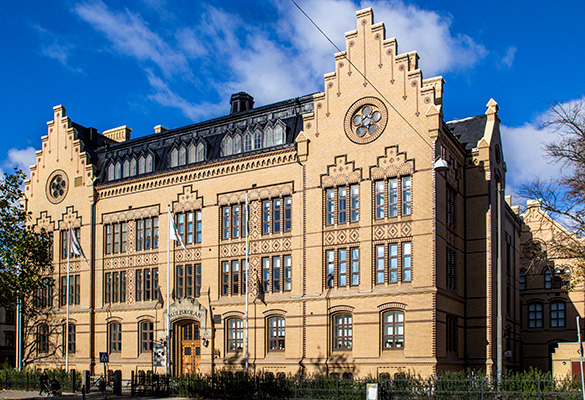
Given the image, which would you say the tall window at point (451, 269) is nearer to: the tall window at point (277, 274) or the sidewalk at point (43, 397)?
the tall window at point (277, 274)

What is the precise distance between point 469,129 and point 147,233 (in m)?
22.2

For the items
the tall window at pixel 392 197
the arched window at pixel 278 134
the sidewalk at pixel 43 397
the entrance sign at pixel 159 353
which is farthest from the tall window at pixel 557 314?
the sidewalk at pixel 43 397

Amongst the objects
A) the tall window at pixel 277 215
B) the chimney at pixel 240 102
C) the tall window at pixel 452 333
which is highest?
the chimney at pixel 240 102

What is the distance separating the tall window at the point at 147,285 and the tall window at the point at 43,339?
9571 mm

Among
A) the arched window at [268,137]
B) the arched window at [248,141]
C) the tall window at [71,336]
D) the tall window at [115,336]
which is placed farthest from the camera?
the tall window at [71,336]

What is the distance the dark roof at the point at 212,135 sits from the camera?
132 ft

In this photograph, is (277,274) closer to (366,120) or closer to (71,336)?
(366,120)

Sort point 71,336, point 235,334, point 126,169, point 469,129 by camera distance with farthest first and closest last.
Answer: point 71,336 → point 126,169 → point 469,129 → point 235,334

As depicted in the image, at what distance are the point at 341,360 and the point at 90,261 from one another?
21.2 m

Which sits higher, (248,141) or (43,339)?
(248,141)

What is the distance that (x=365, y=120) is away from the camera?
36.8 metres

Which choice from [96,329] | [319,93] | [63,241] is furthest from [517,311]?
[63,241]

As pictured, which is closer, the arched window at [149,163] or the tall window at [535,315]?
the arched window at [149,163]

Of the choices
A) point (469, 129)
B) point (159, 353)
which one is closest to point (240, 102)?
point (469, 129)
